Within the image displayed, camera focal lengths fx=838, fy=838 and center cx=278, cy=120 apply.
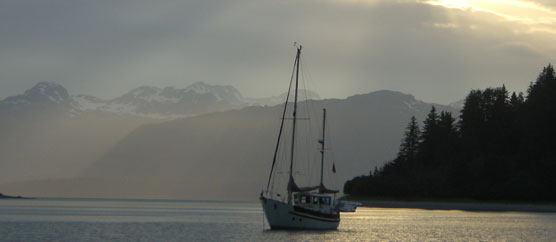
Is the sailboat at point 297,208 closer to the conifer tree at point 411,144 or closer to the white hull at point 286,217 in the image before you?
the white hull at point 286,217

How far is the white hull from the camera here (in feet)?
259

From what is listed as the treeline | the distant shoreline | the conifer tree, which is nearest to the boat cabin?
the distant shoreline

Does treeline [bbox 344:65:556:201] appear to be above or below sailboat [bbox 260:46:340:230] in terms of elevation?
above

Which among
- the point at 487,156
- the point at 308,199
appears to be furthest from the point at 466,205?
the point at 308,199

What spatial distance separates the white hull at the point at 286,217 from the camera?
79.1m

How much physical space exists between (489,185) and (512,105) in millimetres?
29257

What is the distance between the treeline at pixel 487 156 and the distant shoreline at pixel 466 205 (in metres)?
1.28

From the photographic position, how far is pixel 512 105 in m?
172

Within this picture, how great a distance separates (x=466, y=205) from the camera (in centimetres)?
15312

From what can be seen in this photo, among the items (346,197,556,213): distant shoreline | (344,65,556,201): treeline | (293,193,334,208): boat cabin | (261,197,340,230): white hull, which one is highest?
(344,65,556,201): treeline

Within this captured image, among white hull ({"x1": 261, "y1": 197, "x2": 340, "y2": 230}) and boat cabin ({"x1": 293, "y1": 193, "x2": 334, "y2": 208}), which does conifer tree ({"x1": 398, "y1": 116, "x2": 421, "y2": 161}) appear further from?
white hull ({"x1": 261, "y1": 197, "x2": 340, "y2": 230})

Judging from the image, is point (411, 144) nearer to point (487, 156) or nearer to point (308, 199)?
point (487, 156)

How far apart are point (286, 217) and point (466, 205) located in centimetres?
8143

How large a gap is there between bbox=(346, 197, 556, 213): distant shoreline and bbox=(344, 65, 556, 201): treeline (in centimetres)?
128
